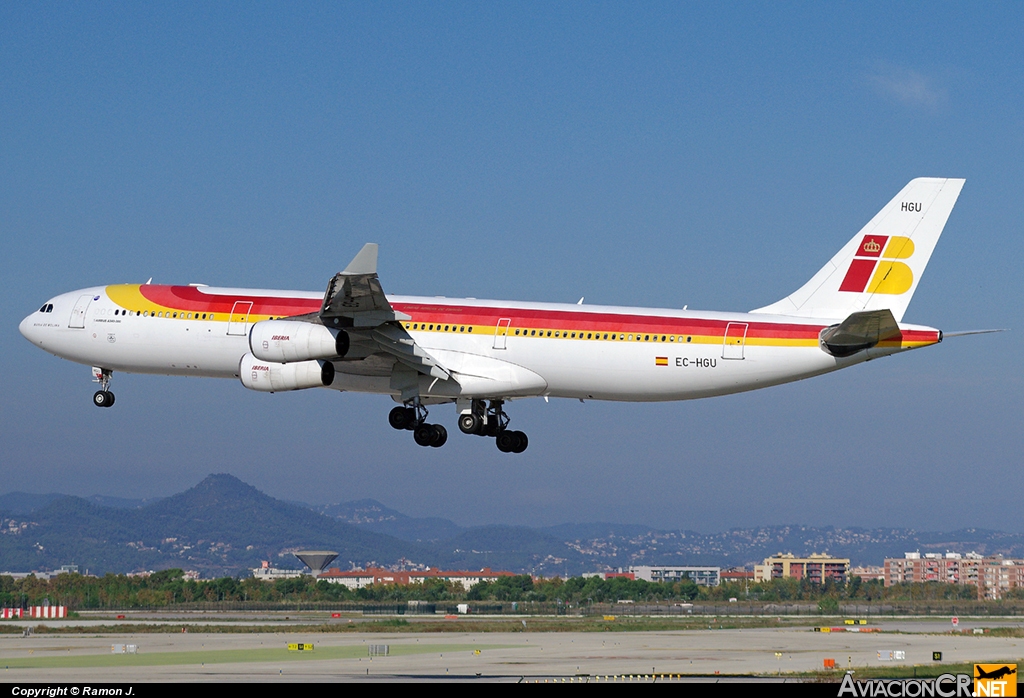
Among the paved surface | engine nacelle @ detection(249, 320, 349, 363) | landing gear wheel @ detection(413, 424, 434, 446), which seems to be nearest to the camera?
the paved surface

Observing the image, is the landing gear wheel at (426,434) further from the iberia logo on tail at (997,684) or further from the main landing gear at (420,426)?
the iberia logo on tail at (997,684)

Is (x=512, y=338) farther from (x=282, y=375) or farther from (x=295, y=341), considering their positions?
(x=282, y=375)

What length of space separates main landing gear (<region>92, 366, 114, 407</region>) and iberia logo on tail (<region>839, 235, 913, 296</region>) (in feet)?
87.5

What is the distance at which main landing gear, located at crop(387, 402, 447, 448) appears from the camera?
152 ft

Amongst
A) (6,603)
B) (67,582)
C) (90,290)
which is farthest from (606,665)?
(67,582)

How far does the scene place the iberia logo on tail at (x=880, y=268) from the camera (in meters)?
40.8

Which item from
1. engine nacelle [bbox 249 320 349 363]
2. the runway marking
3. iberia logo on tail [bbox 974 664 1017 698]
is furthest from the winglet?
iberia logo on tail [bbox 974 664 1017 698]

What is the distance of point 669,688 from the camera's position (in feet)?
105

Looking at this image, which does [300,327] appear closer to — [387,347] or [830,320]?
[387,347]

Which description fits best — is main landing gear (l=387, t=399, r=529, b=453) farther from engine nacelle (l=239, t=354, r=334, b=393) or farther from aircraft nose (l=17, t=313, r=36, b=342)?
aircraft nose (l=17, t=313, r=36, b=342)

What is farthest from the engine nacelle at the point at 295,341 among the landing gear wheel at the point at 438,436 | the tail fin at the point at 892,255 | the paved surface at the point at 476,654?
the tail fin at the point at 892,255

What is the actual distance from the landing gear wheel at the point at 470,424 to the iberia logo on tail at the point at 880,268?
42.8 ft

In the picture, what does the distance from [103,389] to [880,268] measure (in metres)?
28.3

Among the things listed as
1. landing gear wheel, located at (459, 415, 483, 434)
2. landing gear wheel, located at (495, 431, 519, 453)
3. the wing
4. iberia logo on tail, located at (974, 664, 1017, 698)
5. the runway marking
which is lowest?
the runway marking
